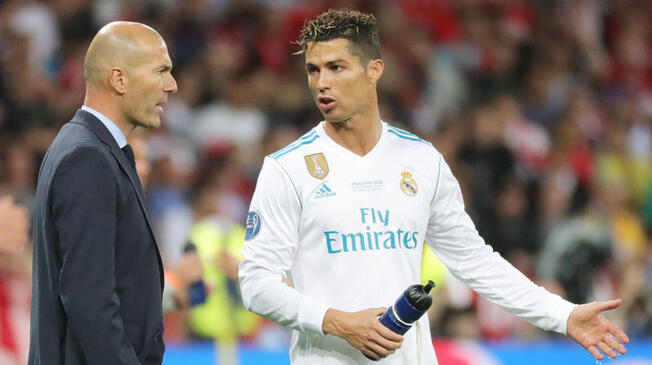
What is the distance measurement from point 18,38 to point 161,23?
1.49 m

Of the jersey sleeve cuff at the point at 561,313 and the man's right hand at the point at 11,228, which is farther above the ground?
the man's right hand at the point at 11,228

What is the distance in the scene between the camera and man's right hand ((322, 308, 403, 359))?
4.07m

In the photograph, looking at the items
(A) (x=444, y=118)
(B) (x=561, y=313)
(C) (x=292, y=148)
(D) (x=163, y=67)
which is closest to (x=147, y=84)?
(D) (x=163, y=67)

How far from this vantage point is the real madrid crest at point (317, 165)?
14.9 ft

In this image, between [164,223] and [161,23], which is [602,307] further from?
[161,23]

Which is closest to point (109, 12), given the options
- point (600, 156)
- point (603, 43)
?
point (600, 156)

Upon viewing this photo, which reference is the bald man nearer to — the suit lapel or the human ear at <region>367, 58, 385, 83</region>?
the suit lapel

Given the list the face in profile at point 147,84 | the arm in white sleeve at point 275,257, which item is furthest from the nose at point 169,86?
the arm in white sleeve at point 275,257

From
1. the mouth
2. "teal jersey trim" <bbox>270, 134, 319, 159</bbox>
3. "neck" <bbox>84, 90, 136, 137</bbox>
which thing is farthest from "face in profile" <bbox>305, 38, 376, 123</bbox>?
"neck" <bbox>84, 90, 136, 137</bbox>

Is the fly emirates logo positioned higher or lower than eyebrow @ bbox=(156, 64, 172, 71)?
lower

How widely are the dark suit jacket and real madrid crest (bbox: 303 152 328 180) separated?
33.4 inches

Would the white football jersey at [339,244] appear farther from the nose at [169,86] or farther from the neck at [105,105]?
the neck at [105,105]

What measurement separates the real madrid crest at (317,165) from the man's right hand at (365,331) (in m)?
0.61

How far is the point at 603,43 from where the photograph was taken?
1337cm
